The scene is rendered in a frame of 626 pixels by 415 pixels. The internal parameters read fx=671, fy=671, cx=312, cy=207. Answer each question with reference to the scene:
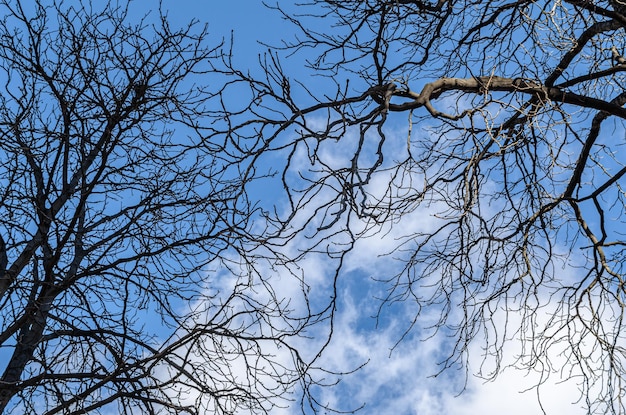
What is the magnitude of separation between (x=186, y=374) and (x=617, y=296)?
3468 millimetres

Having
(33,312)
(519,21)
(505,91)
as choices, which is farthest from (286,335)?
(519,21)

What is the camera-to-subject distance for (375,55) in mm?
4883

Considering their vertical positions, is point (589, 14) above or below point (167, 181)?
above

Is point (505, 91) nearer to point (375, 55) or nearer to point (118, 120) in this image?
point (375, 55)

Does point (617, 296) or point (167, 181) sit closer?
point (617, 296)

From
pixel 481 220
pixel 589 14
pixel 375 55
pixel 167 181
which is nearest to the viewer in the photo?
pixel 375 55

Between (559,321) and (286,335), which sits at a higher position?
(559,321)

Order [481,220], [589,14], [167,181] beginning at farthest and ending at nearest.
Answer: [167,181] < [589,14] < [481,220]

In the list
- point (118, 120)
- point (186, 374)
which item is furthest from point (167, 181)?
point (186, 374)

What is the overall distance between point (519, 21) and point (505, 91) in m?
1.60

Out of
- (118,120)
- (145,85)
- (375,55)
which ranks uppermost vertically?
(145,85)

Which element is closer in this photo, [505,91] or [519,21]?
[505,91]

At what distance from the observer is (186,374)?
496 cm

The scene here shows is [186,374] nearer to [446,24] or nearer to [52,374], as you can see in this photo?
[52,374]
